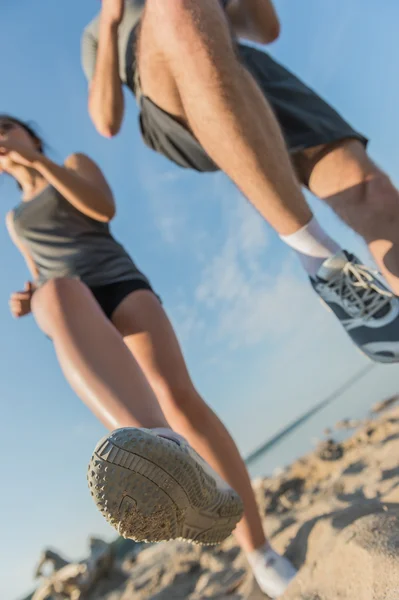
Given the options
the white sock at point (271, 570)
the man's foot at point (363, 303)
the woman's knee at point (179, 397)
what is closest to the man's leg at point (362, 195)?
the man's foot at point (363, 303)

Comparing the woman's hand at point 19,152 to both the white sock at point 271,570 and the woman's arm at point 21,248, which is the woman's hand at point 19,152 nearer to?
the woman's arm at point 21,248

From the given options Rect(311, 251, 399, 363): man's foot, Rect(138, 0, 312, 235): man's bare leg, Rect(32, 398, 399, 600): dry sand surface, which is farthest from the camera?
Rect(311, 251, 399, 363): man's foot

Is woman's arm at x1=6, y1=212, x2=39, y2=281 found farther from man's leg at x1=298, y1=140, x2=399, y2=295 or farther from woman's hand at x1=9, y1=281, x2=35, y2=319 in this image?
man's leg at x1=298, y1=140, x2=399, y2=295

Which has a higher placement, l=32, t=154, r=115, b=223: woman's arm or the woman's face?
the woman's face

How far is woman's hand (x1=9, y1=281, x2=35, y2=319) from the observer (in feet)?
5.28

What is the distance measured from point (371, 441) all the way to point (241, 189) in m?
4.53

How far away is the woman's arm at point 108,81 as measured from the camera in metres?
1.24

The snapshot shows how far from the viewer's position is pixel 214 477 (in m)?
0.98

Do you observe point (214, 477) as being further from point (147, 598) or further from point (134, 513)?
point (147, 598)

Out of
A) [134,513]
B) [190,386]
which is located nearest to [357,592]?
[134,513]

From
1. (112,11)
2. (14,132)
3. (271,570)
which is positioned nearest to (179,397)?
(271,570)

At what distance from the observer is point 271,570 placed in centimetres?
132

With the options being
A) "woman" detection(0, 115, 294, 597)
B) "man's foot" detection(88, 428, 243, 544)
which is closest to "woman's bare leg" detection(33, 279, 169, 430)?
"woman" detection(0, 115, 294, 597)

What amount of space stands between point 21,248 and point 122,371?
1.00 m
